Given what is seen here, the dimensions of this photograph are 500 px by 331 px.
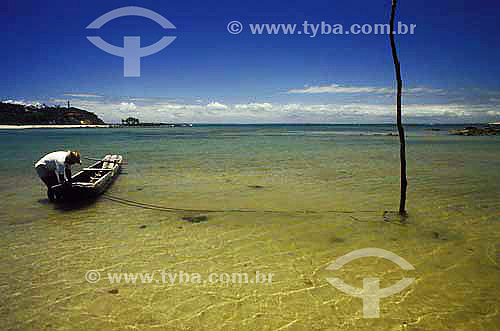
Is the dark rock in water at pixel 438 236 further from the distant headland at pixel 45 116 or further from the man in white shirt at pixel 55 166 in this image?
the distant headland at pixel 45 116

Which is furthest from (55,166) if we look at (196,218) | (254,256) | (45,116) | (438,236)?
(45,116)

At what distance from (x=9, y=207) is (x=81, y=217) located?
2741mm

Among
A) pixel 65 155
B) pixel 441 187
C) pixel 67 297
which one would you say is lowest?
pixel 67 297

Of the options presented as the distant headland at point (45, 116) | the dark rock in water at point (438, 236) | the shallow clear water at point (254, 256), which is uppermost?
the distant headland at point (45, 116)

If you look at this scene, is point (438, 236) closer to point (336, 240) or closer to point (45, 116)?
point (336, 240)

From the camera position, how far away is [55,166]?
846 cm

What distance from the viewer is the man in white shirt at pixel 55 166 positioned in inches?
334

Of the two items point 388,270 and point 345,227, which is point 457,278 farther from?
point 345,227

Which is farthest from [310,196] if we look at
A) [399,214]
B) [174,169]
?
[174,169]

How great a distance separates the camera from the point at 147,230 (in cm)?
Answer: 679

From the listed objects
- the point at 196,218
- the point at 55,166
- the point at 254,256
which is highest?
the point at 55,166

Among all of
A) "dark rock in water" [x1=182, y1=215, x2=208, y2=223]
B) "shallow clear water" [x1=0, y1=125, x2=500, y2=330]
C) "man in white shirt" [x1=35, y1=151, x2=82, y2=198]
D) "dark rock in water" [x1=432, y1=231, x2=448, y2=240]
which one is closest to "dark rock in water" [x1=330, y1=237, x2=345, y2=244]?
"shallow clear water" [x1=0, y1=125, x2=500, y2=330]

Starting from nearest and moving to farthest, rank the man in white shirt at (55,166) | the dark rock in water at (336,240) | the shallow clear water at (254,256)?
1. the shallow clear water at (254,256)
2. the dark rock in water at (336,240)
3. the man in white shirt at (55,166)

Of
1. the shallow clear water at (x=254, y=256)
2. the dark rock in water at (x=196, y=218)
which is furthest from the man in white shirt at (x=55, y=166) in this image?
the dark rock in water at (x=196, y=218)
